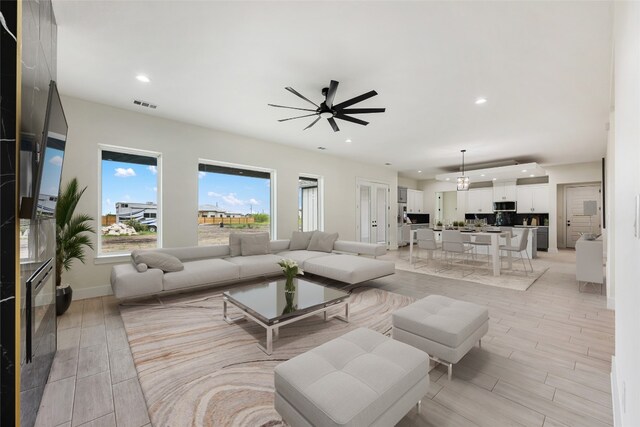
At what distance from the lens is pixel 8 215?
3.84 ft

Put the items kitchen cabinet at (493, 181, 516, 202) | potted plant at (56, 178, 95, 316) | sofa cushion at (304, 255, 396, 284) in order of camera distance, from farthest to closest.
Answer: kitchen cabinet at (493, 181, 516, 202), sofa cushion at (304, 255, 396, 284), potted plant at (56, 178, 95, 316)

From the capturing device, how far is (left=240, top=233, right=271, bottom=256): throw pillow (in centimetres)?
502

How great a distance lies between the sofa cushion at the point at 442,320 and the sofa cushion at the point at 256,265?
270 centimetres

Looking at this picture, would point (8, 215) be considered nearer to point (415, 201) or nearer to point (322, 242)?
point (322, 242)

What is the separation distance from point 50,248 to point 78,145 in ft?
7.83

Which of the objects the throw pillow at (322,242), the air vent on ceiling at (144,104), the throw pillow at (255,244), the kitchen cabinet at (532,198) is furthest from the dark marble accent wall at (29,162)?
the kitchen cabinet at (532,198)

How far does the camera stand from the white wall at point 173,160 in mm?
3875

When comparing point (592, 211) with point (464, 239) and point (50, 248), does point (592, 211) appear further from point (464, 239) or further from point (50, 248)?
point (50, 248)

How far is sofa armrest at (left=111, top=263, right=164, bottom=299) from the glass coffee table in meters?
1.12

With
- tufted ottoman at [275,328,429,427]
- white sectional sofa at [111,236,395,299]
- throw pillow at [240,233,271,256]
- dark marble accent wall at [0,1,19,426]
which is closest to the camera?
dark marble accent wall at [0,1,19,426]

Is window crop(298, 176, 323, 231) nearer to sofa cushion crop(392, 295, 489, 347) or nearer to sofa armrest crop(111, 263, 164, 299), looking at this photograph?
sofa armrest crop(111, 263, 164, 299)

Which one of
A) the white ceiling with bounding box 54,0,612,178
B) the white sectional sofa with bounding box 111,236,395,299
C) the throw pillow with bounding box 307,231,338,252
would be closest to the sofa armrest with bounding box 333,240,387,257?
the white sectional sofa with bounding box 111,236,395,299

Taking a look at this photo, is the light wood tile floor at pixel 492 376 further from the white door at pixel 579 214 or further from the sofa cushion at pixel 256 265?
the white door at pixel 579 214

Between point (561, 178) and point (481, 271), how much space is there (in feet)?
18.1
